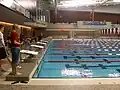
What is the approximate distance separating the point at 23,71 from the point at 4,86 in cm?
75

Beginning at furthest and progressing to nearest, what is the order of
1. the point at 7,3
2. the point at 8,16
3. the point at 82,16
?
the point at 82,16
the point at 8,16
the point at 7,3

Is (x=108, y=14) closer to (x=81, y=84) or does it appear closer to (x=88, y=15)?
(x=88, y=15)

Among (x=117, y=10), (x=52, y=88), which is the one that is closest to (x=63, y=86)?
(x=52, y=88)

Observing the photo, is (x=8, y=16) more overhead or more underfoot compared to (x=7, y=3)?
more underfoot

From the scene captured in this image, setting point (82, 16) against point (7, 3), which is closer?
point (7, 3)

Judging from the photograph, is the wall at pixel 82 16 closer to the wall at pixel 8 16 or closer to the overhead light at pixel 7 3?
the wall at pixel 8 16

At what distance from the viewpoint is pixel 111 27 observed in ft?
86.8

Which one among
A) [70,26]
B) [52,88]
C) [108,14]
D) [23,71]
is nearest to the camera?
[52,88]

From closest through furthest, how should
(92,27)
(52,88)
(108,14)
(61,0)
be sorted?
(52,88)
(61,0)
(92,27)
(108,14)

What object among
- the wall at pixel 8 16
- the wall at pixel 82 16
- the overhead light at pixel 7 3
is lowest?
the wall at pixel 8 16

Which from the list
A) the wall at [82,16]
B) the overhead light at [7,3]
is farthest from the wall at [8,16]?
the wall at [82,16]

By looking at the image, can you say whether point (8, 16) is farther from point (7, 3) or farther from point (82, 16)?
point (82, 16)

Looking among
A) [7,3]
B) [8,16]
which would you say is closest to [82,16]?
[8,16]

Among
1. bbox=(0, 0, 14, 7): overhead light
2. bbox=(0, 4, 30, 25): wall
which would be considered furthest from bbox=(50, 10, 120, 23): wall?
bbox=(0, 0, 14, 7): overhead light
